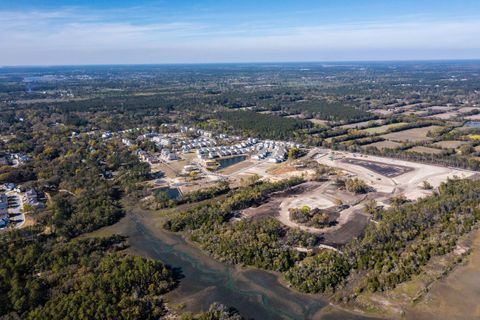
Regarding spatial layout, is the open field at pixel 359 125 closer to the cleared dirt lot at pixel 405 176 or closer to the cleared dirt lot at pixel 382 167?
the cleared dirt lot at pixel 405 176

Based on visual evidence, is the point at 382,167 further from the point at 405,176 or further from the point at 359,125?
the point at 359,125

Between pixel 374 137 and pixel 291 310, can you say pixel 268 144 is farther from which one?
pixel 291 310

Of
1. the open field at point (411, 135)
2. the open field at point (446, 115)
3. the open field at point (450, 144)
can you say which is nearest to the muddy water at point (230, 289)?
the open field at point (450, 144)

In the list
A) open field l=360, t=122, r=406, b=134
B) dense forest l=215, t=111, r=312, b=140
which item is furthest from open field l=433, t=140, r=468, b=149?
dense forest l=215, t=111, r=312, b=140

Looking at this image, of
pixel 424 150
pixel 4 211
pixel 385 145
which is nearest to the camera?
pixel 4 211

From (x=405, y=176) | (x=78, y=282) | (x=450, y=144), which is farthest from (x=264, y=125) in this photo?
(x=78, y=282)

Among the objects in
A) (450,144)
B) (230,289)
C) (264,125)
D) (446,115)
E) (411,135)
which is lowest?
(230,289)
